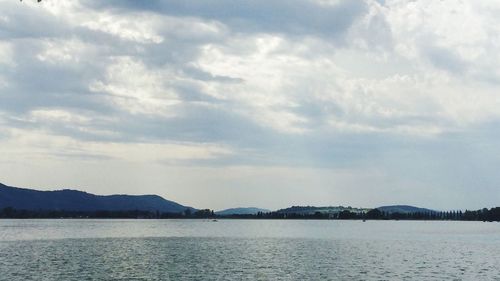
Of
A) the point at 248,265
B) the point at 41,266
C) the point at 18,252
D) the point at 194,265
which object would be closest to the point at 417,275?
the point at 248,265

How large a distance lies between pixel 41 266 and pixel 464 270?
78180 millimetres

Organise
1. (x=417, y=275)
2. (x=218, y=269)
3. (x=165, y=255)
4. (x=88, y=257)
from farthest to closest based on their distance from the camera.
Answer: (x=165, y=255) → (x=88, y=257) → (x=218, y=269) → (x=417, y=275)

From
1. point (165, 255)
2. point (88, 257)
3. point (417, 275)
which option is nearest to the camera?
point (417, 275)

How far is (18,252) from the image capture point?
143 meters

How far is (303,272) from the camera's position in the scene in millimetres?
102625

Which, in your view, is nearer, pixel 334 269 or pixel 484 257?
pixel 334 269

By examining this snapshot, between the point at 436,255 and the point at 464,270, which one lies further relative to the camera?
the point at 436,255

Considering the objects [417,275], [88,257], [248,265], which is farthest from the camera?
[88,257]

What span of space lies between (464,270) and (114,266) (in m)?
64.9

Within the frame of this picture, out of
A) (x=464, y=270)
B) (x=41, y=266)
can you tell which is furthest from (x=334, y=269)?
(x=41, y=266)

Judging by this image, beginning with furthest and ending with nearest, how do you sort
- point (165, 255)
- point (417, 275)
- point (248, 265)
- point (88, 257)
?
point (165, 255)
point (88, 257)
point (248, 265)
point (417, 275)

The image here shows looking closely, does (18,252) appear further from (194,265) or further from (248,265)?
(248,265)

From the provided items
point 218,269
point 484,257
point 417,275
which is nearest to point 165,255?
point 218,269

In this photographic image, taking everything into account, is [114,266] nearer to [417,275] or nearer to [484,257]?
[417,275]
